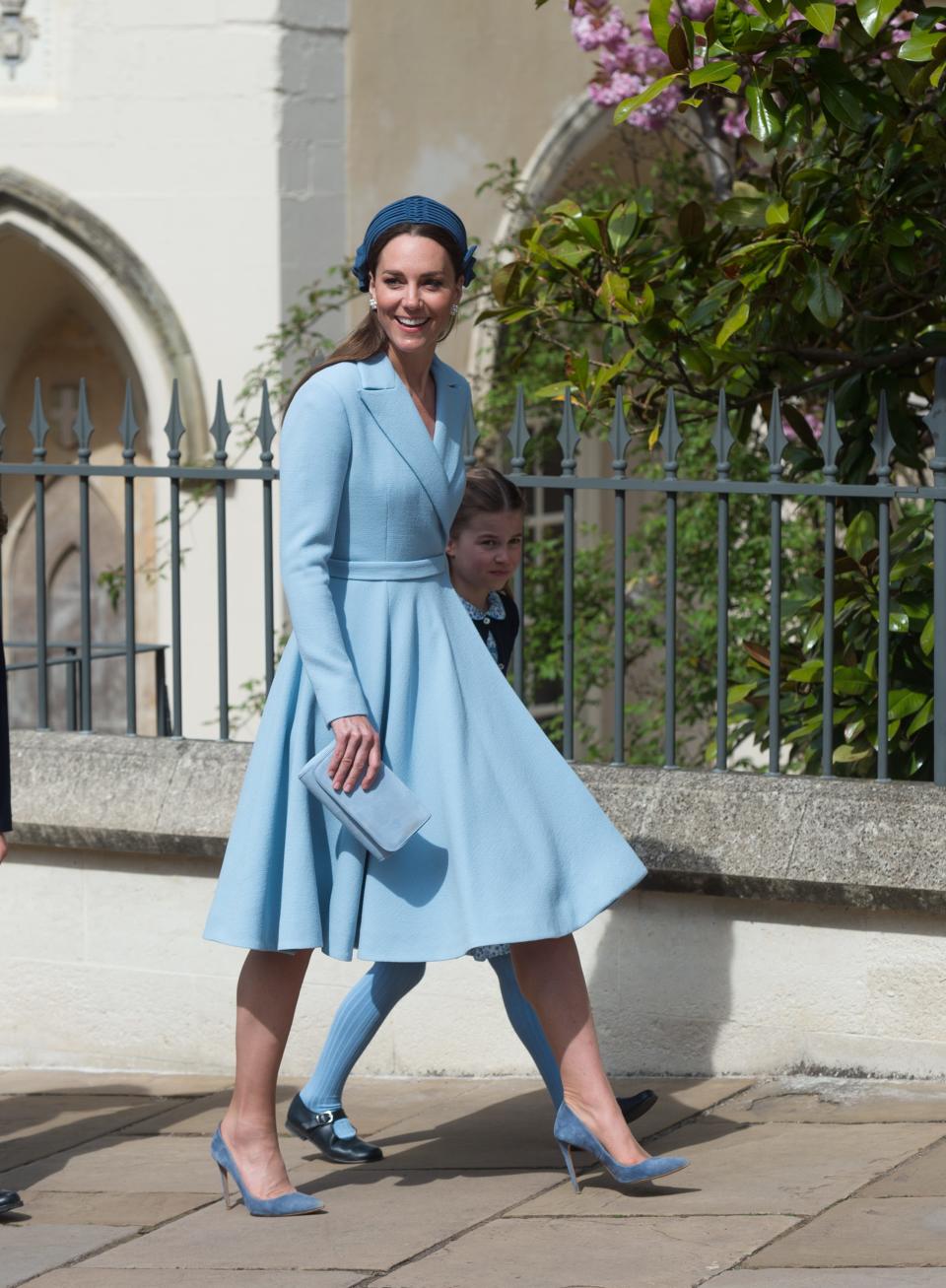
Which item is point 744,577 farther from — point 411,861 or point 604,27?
point 411,861

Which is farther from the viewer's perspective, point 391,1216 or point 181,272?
point 181,272

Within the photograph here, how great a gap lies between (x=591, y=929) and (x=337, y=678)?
1.41m

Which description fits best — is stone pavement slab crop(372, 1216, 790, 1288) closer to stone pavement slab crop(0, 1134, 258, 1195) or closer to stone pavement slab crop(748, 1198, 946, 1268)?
stone pavement slab crop(748, 1198, 946, 1268)

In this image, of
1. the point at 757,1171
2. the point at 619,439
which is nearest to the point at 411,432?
the point at 619,439

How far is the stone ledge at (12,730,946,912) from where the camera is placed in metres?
4.52

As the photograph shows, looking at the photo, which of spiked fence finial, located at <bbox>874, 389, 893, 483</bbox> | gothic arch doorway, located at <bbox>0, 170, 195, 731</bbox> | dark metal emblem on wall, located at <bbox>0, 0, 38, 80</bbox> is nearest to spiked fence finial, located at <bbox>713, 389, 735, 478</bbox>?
spiked fence finial, located at <bbox>874, 389, 893, 483</bbox>

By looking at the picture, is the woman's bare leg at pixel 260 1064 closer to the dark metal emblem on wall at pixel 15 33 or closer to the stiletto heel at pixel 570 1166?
the stiletto heel at pixel 570 1166

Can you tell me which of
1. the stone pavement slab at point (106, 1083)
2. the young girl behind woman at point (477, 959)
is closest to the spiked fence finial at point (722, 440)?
the young girl behind woman at point (477, 959)

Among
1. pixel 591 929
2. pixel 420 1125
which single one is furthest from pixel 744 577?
pixel 420 1125

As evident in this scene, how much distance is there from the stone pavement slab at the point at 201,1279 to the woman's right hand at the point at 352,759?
78 centimetres

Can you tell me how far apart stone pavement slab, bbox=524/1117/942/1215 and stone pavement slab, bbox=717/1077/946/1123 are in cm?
6

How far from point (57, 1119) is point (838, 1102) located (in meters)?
1.71

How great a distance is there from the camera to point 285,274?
1006 centimetres

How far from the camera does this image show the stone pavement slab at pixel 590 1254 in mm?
3410
